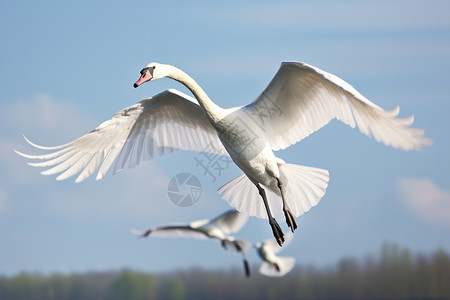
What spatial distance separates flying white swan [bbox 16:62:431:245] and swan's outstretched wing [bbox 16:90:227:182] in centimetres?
1

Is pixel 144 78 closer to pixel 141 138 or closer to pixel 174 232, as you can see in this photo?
pixel 141 138

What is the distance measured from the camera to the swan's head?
6.83 m

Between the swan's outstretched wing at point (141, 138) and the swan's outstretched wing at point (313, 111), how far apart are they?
1.05 meters

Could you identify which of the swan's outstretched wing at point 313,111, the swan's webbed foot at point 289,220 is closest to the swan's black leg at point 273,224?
the swan's webbed foot at point 289,220

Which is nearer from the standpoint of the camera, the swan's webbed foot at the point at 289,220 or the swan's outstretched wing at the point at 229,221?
the swan's webbed foot at the point at 289,220

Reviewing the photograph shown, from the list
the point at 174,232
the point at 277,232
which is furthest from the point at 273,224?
the point at 174,232

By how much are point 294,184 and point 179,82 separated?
187 cm

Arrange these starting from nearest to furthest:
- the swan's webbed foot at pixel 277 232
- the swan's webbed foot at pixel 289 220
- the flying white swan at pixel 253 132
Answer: the flying white swan at pixel 253 132 < the swan's webbed foot at pixel 277 232 < the swan's webbed foot at pixel 289 220

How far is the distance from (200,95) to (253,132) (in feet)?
2.35

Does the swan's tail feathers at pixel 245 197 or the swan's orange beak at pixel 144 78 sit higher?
the swan's orange beak at pixel 144 78

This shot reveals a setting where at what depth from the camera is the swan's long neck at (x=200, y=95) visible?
683cm

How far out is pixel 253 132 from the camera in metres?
6.98

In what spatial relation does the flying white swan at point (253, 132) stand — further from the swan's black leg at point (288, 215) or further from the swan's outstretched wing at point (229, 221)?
the swan's outstretched wing at point (229, 221)

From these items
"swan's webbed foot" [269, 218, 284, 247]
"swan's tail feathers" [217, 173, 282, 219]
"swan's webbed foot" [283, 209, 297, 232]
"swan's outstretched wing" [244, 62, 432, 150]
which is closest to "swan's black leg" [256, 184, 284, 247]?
"swan's webbed foot" [269, 218, 284, 247]
